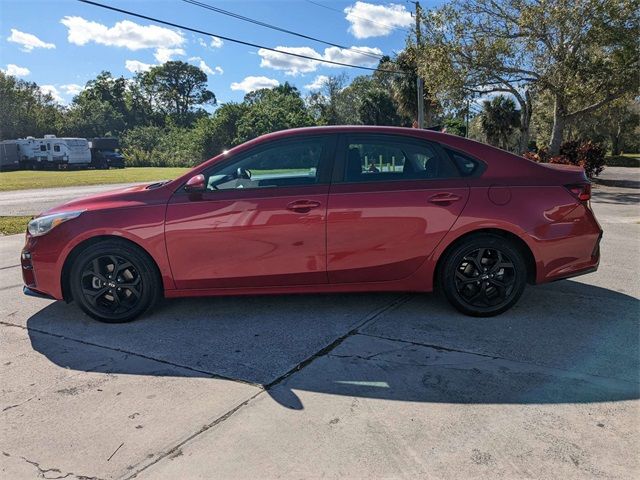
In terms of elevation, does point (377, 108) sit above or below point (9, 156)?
above

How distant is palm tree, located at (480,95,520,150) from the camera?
1711 inches

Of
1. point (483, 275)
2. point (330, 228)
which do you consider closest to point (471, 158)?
point (483, 275)

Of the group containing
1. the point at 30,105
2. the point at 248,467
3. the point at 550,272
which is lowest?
the point at 248,467

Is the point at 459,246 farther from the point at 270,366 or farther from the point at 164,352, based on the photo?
the point at 164,352

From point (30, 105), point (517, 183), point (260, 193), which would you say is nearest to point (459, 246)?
point (517, 183)

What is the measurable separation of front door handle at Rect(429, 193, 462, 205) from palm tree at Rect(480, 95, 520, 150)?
4271 cm

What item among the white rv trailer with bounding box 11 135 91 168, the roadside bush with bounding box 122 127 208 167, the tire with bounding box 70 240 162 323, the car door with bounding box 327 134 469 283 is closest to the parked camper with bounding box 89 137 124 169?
the white rv trailer with bounding box 11 135 91 168

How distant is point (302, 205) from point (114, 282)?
1.75 meters

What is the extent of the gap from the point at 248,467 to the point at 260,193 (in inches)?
88.8

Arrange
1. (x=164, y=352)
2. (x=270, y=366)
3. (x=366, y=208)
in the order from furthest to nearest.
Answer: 1. (x=366, y=208)
2. (x=164, y=352)
3. (x=270, y=366)

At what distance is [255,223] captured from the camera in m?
4.05

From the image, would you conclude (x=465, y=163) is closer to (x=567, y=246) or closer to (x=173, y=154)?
(x=567, y=246)

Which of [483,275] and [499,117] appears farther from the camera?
[499,117]

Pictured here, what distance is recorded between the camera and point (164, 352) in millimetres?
3707
